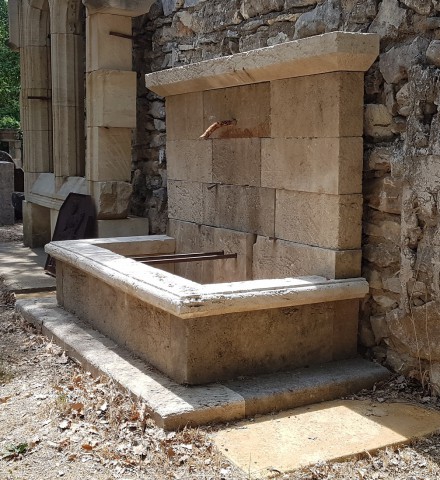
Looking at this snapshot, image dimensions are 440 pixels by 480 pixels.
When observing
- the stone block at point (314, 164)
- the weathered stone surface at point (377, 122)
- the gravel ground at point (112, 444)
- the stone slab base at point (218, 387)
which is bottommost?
the gravel ground at point (112, 444)

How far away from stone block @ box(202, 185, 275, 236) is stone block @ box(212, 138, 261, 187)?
0.19ft

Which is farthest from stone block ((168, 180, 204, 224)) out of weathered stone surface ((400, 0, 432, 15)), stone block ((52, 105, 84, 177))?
stone block ((52, 105, 84, 177))

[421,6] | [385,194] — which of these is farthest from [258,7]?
[385,194]

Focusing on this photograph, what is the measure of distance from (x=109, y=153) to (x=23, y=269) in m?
1.55

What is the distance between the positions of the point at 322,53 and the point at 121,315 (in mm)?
1997

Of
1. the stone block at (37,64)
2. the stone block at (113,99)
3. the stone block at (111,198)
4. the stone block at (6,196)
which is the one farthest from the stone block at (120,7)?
the stone block at (6,196)

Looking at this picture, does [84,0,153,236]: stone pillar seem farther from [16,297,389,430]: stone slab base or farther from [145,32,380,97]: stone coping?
[16,297,389,430]: stone slab base

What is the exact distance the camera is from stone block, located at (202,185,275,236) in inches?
184

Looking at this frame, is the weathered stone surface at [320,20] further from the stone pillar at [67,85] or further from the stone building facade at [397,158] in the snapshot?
the stone pillar at [67,85]

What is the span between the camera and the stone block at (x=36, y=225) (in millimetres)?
9008

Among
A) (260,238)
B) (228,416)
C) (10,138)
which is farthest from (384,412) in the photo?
(10,138)

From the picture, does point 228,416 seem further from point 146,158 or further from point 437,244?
point 146,158

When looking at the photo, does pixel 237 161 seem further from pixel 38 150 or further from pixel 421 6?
pixel 38 150

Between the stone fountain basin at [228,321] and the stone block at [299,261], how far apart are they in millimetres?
83
